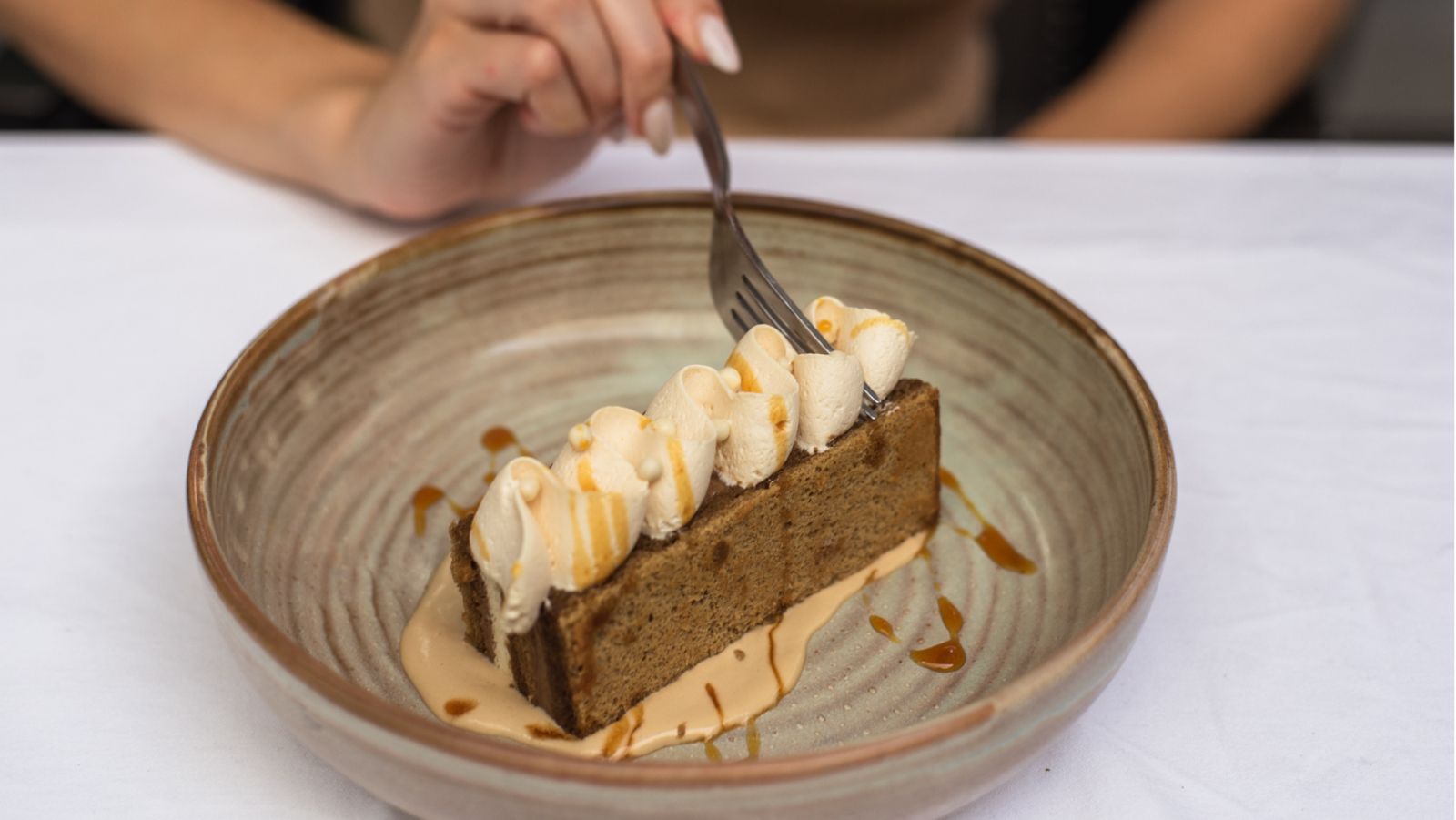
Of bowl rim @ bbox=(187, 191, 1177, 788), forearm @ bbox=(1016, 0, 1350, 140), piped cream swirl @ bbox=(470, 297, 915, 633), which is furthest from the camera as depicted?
forearm @ bbox=(1016, 0, 1350, 140)

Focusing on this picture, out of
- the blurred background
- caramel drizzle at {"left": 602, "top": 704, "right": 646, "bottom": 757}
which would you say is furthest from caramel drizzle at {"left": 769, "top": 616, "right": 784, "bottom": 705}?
the blurred background

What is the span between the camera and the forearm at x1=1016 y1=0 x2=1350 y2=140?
7.02 ft

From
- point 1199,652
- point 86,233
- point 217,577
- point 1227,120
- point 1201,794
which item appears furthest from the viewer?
point 1227,120

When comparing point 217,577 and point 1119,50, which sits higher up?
point 217,577

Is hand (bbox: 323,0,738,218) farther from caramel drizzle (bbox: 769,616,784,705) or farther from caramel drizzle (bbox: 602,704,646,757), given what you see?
caramel drizzle (bbox: 602,704,646,757)

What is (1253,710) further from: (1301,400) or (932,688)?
(1301,400)

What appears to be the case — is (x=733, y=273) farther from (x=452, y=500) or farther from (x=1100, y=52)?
(x=1100, y=52)

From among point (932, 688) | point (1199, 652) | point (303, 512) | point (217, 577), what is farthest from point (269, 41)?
point (1199, 652)

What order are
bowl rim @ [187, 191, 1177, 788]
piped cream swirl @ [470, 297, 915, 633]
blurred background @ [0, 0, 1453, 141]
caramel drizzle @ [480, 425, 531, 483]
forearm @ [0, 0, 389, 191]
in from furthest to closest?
blurred background @ [0, 0, 1453, 141] → forearm @ [0, 0, 389, 191] → caramel drizzle @ [480, 425, 531, 483] → piped cream swirl @ [470, 297, 915, 633] → bowl rim @ [187, 191, 1177, 788]

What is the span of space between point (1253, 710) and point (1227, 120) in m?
→ 1.42

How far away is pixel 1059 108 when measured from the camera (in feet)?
7.45

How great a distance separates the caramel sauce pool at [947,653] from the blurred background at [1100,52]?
6.19 ft

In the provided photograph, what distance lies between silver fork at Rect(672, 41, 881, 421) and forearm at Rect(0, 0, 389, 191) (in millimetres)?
556

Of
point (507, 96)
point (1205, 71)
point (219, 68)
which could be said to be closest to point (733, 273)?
point (507, 96)
